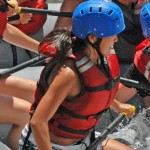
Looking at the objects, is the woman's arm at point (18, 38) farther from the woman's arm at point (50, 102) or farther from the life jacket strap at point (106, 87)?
the woman's arm at point (50, 102)

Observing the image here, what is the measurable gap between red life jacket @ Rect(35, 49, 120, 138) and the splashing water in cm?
51

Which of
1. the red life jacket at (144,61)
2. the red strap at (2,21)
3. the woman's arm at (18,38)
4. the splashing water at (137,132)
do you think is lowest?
the splashing water at (137,132)

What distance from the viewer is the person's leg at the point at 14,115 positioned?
208 cm

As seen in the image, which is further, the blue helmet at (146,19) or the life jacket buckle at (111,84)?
the blue helmet at (146,19)

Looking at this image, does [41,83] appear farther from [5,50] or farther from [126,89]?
[5,50]

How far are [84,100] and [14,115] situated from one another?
43 centimetres

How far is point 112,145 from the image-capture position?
214 centimetres

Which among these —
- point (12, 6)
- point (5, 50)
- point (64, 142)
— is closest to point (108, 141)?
point (64, 142)

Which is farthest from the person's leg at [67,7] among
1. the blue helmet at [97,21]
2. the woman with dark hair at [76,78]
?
the blue helmet at [97,21]

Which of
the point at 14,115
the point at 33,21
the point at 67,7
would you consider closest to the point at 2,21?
the point at 14,115

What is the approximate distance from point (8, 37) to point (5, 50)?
0.92 m

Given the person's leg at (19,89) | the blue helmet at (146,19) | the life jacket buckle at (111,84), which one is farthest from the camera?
the person's leg at (19,89)

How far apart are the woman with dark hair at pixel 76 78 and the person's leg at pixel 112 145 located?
0.23m

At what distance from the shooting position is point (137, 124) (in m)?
2.63
